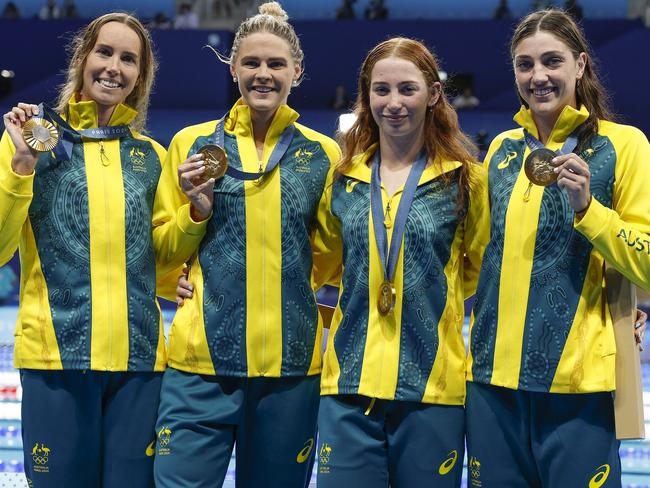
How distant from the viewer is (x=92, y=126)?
3062mm

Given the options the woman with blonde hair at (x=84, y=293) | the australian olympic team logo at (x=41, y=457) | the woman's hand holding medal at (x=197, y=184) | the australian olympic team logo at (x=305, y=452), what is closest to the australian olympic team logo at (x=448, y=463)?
the australian olympic team logo at (x=305, y=452)

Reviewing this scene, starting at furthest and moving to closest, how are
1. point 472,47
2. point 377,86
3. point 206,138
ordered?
point 472,47 → point 206,138 → point 377,86

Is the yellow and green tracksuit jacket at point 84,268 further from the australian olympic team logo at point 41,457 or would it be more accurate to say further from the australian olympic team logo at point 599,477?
the australian olympic team logo at point 599,477

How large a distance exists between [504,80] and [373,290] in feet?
36.7

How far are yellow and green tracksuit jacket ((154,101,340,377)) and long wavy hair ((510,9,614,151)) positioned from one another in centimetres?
77

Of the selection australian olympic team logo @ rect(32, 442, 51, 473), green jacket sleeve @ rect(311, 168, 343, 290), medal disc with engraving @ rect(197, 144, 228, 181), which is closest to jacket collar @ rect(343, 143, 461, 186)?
green jacket sleeve @ rect(311, 168, 343, 290)

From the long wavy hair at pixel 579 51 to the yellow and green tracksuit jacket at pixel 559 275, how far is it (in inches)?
1.3

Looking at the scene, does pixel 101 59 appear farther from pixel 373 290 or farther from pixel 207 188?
pixel 373 290

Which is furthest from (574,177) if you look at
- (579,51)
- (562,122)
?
(579,51)

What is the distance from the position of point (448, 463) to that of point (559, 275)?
1.93ft

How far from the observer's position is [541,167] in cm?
255

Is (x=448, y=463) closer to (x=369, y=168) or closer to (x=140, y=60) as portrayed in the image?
(x=369, y=168)

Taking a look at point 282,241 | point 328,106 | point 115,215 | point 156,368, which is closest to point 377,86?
point 282,241

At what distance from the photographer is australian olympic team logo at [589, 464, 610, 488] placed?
2541 millimetres
